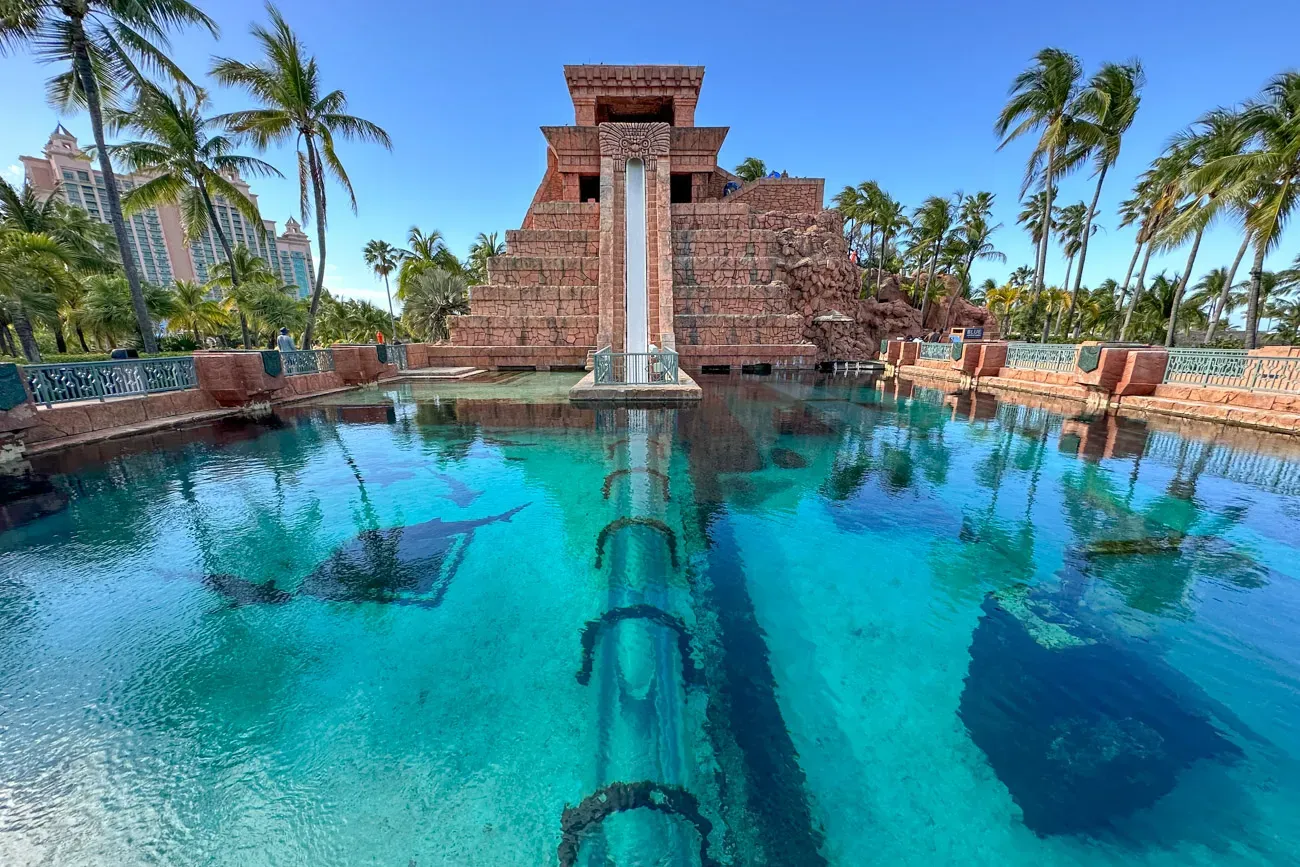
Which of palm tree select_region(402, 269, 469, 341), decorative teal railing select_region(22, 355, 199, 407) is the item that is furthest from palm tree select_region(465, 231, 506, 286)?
decorative teal railing select_region(22, 355, 199, 407)

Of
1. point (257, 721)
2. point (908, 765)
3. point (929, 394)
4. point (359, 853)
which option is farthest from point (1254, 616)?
point (929, 394)

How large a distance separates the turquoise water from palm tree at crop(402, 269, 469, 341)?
2180cm

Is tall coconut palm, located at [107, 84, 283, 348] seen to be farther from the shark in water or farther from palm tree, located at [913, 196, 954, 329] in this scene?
palm tree, located at [913, 196, 954, 329]

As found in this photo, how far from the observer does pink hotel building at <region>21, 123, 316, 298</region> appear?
2687 inches

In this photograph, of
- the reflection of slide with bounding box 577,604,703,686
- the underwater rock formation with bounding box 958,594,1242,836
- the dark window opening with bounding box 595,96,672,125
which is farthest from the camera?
the dark window opening with bounding box 595,96,672,125

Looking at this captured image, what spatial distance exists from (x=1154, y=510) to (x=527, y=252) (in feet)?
78.8

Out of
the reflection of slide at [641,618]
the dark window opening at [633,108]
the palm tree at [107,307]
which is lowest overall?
the reflection of slide at [641,618]

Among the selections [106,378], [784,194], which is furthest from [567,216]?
[106,378]

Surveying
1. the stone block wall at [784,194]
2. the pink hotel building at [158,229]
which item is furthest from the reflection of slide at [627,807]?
the pink hotel building at [158,229]

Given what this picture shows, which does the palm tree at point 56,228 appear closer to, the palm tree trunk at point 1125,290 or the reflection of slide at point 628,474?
the reflection of slide at point 628,474

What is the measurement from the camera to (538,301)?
862 inches

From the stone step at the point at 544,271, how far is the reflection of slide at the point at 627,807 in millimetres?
22273

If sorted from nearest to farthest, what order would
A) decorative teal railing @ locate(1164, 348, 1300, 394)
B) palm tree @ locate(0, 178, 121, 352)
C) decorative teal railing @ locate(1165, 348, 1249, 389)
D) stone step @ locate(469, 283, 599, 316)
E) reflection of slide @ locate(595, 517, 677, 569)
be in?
reflection of slide @ locate(595, 517, 677, 569) → decorative teal railing @ locate(1164, 348, 1300, 394) → decorative teal railing @ locate(1165, 348, 1249, 389) → palm tree @ locate(0, 178, 121, 352) → stone step @ locate(469, 283, 599, 316)

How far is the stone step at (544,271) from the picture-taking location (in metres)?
22.2
